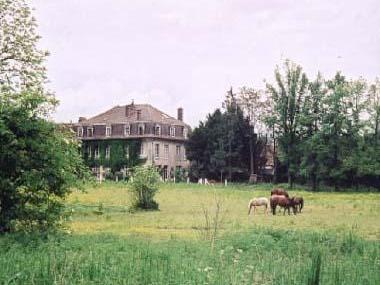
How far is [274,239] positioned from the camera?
59.3 ft

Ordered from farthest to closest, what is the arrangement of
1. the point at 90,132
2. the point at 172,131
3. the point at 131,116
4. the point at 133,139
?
the point at 172,131 → the point at 90,132 → the point at 131,116 → the point at 133,139

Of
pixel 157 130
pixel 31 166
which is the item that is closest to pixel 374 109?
pixel 157 130

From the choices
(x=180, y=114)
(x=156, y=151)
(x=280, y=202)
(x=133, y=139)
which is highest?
(x=180, y=114)

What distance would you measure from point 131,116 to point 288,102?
86.1 ft

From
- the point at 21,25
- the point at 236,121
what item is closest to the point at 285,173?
the point at 236,121

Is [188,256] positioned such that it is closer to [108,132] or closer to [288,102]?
[288,102]

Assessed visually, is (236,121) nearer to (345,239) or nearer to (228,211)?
(228,211)

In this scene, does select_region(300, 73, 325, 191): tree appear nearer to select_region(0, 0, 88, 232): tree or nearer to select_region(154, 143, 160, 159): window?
select_region(154, 143, 160, 159): window

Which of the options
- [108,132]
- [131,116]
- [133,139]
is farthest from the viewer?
[131,116]

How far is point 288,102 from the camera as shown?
75188mm

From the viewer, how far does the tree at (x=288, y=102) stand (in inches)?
2913

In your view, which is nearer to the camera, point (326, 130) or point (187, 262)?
point (187, 262)

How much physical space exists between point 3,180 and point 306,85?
6139 cm

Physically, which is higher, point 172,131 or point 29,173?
point 172,131
